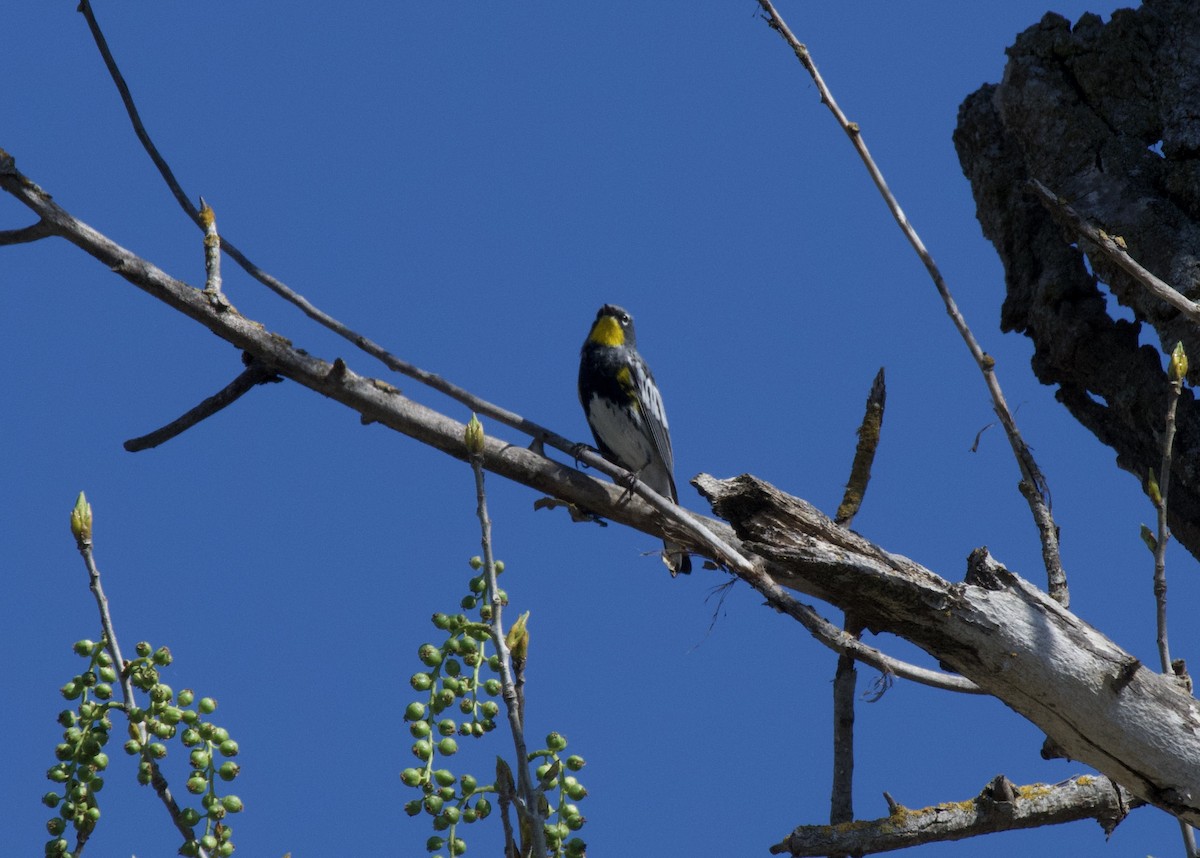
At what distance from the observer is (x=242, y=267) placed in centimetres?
401

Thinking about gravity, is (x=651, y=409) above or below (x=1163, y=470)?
above

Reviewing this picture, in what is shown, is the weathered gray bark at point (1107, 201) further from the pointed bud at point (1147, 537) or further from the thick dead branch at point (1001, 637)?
the thick dead branch at point (1001, 637)

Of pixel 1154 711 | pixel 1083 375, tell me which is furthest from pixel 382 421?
pixel 1083 375

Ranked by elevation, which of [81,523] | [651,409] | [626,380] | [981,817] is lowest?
[981,817]

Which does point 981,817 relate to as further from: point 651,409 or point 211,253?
point 651,409

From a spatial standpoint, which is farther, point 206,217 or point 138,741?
point 206,217

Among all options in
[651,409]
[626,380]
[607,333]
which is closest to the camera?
[651,409]

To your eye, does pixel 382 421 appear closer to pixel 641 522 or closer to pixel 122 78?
pixel 641 522

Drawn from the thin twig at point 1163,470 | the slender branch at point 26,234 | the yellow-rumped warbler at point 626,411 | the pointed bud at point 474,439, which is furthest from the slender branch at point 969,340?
the yellow-rumped warbler at point 626,411

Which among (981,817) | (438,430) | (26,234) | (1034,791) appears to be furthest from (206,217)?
(1034,791)

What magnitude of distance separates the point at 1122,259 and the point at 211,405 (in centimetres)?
282

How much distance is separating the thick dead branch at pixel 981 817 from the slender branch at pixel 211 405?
2.17m

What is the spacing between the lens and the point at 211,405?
391cm

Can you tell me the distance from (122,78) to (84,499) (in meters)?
1.60
